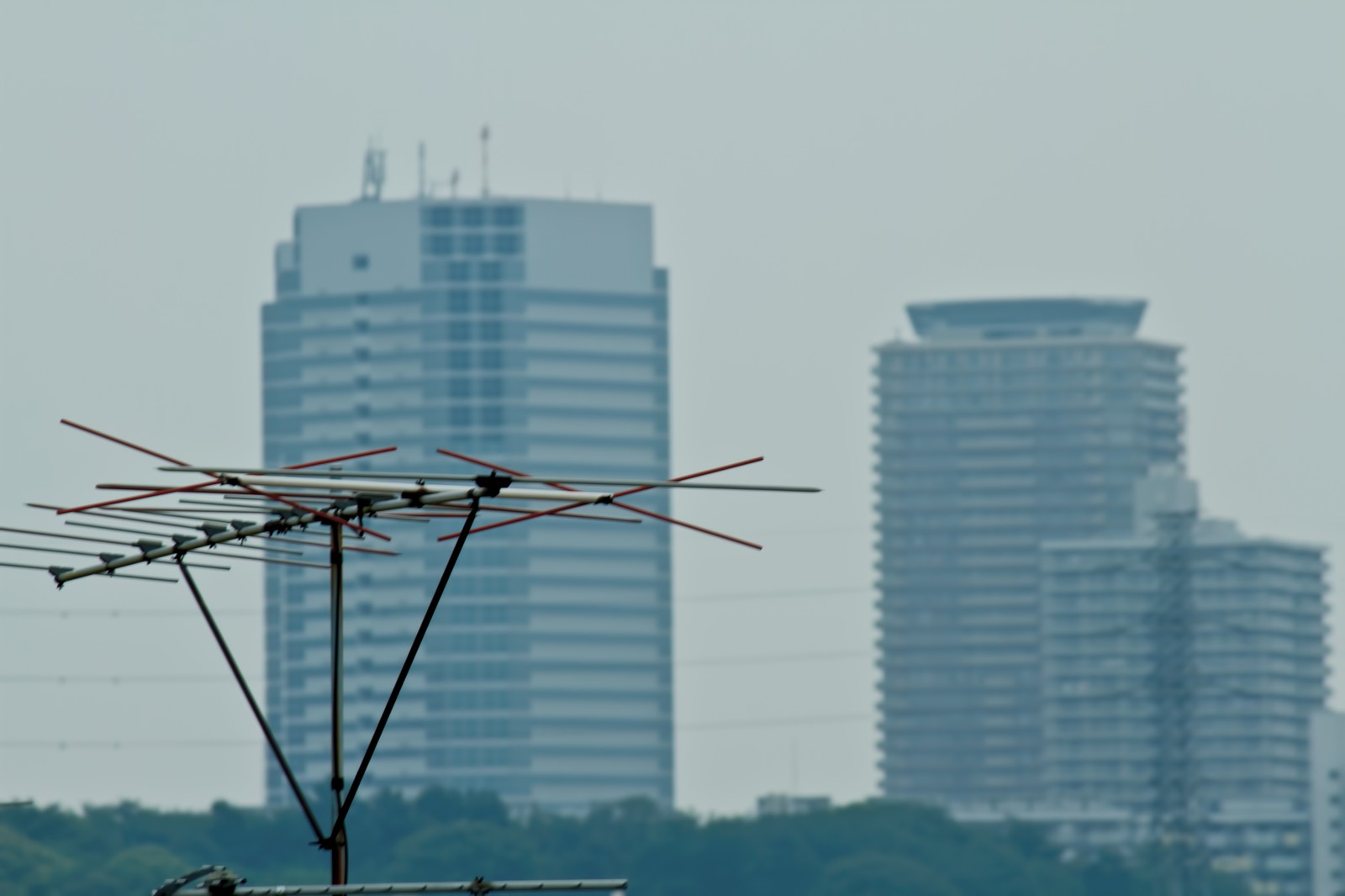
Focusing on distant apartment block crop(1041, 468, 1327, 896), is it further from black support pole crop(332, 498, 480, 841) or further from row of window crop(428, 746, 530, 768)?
black support pole crop(332, 498, 480, 841)

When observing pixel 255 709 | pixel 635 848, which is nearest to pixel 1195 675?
pixel 635 848

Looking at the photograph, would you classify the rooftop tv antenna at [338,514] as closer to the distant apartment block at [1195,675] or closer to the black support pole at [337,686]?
the black support pole at [337,686]

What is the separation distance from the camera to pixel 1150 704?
175125 mm

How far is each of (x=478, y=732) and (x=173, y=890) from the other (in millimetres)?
188792

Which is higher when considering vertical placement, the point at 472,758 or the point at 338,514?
the point at 338,514

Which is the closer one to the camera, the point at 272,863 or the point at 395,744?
the point at 272,863

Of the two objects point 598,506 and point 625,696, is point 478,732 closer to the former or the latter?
point 625,696

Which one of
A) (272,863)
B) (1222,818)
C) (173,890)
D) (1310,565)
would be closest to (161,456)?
(173,890)

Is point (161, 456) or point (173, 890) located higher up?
point (161, 456)

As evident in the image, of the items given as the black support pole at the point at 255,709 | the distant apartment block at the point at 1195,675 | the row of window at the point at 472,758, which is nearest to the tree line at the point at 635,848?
the distant apartment block at the point at 1195,675

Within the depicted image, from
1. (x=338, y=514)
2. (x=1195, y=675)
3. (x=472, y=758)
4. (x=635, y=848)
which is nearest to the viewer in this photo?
(x=338, y=514)

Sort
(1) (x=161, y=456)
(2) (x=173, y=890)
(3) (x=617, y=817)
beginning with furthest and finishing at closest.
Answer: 1. (3) (x=617, y=817)
2. (1) (x=161, y=456)
3. (2) (x=173, y=890)

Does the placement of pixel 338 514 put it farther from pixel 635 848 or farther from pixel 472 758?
pixel 472 758

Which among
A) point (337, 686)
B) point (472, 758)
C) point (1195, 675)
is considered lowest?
point (472, 758)
